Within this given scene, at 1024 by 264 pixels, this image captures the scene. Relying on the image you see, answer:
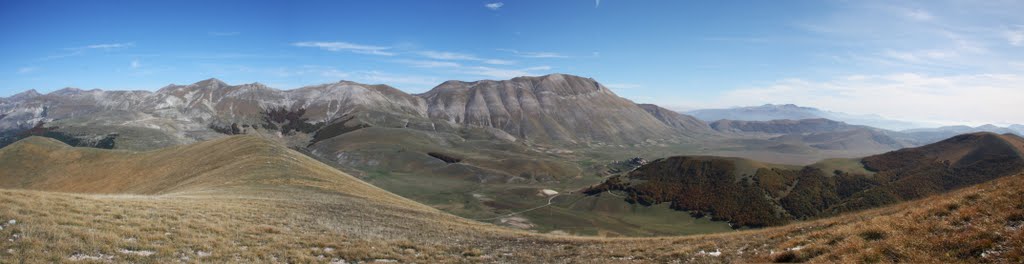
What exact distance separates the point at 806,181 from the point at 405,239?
151974 mm

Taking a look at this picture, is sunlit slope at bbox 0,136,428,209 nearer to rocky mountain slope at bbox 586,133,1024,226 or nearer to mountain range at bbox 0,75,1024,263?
mountain range at bbox 0,75,1024,263

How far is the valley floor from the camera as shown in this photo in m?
15.4

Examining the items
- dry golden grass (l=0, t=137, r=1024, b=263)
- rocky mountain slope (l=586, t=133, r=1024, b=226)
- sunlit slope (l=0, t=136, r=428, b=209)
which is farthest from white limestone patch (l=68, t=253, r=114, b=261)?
rocky mountain slope (l=586, t=133, r=1024, b=226)

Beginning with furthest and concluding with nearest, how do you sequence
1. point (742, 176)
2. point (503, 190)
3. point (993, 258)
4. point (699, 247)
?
point (503, 190) → point (742, 176) → point (699, 247) → point (993, 258)

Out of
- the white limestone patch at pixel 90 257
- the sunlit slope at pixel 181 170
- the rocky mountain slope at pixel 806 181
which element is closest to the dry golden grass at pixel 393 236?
the white limestone patch at pixel 90 257

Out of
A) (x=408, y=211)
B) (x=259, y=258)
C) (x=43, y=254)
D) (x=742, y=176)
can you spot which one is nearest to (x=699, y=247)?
(x=259, y=258)

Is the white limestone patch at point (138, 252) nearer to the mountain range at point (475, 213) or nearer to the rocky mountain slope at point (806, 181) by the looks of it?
the mountain range at point (475, 213)

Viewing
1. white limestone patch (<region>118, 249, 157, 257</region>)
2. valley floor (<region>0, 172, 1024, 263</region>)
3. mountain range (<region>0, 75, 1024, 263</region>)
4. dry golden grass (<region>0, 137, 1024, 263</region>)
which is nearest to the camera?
valley floor (<region>0, 172, 1024, 263</region>)

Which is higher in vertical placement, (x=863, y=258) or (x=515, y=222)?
(x=863, y=258)

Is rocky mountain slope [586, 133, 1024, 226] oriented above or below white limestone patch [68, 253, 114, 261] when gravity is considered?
below

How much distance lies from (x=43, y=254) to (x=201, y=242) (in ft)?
18.9

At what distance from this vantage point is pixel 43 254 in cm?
1633

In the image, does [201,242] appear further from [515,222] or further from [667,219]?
[667,219]

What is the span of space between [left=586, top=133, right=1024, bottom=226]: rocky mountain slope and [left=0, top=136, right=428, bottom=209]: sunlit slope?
97410 millimetres
